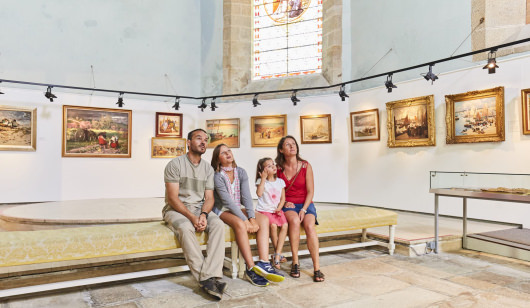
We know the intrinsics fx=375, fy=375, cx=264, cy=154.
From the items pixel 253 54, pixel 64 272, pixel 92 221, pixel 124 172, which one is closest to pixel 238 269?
pixel 64 272

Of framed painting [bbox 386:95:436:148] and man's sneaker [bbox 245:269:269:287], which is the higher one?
framed painting [bbox 386:95:436:148]

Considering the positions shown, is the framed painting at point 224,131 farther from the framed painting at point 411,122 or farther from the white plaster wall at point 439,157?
the framed painting at point 411,122

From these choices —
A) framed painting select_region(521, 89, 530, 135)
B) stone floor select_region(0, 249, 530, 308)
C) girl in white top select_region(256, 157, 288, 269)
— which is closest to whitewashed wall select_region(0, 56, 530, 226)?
framed painting select_region(521, 89, 530, 135)

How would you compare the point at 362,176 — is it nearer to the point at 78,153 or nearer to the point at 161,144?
the point at 161,144

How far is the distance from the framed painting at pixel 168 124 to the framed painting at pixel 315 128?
369 centimetres

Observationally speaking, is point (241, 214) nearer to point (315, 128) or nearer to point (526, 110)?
point (526, 110)

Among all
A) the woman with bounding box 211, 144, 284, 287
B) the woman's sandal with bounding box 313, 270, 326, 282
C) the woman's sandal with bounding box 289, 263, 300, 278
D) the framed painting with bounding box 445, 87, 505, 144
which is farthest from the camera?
the framed painting with bounding box 445, 87, 505, 144

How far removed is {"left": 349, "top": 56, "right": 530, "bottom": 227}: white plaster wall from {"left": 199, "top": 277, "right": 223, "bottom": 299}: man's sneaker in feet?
19.3

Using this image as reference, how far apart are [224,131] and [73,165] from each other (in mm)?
4082

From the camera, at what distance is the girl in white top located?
4.29 m

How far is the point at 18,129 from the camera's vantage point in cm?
905

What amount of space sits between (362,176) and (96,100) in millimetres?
7292

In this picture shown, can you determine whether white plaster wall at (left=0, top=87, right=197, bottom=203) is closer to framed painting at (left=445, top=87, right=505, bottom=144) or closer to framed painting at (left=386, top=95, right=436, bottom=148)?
framed painting at (left=386, top=95, right=436, bottom=148)

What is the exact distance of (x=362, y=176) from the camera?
31.0 feet
